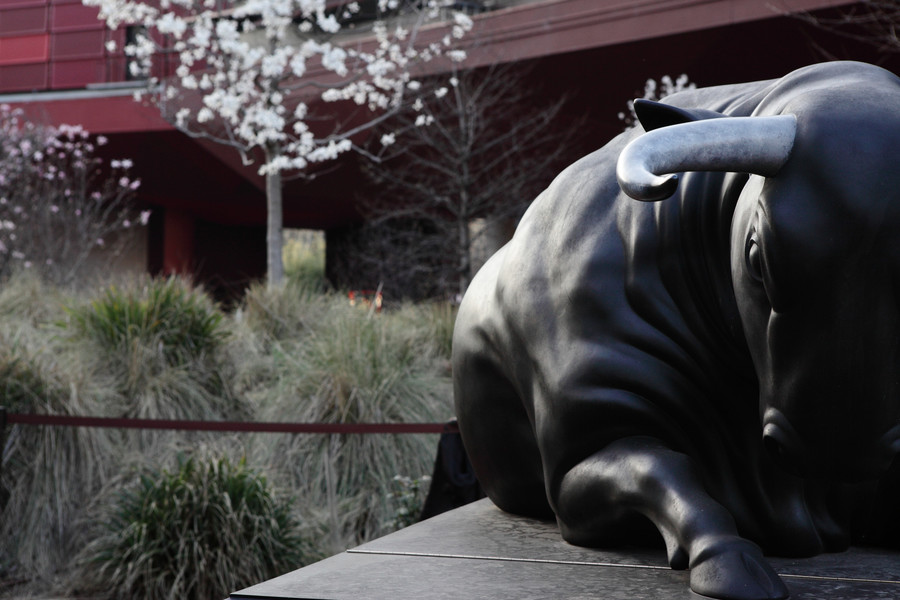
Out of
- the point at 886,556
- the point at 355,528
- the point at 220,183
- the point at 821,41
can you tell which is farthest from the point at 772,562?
the point at 220,183

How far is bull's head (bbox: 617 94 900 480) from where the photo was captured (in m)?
1.45

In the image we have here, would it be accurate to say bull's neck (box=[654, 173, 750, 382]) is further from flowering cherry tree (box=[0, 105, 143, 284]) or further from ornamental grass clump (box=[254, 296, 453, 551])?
flowering cherry tree (box=[0, 105, 143, 284])

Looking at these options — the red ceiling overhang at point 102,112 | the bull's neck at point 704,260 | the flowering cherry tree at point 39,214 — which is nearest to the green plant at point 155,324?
the bull's neck at point 704,260

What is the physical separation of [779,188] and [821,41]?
43.1ft

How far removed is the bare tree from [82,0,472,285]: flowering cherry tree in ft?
2.21

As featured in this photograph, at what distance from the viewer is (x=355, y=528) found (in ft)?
20.0

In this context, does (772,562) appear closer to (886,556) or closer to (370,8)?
(886,556)

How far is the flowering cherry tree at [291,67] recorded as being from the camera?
15.0m

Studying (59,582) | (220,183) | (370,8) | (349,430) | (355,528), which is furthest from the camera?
(220,183)

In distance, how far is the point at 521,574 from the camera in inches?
71.2

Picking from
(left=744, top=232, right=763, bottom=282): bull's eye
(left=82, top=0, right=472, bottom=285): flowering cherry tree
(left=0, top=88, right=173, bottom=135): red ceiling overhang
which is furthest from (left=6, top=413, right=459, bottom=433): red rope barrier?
(left=0, top=88, right=173, bottom=135): red ceiling overhang

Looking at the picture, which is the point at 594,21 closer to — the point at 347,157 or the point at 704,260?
the point at 347,157

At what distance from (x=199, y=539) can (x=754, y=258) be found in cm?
399

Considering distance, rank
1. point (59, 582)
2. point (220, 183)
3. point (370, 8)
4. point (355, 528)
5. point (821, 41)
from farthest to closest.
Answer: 1. point (220, 183)
2. point (370, 8)
3. point (821, 41)
4. point (355, 528)
5. point (59, 582)
